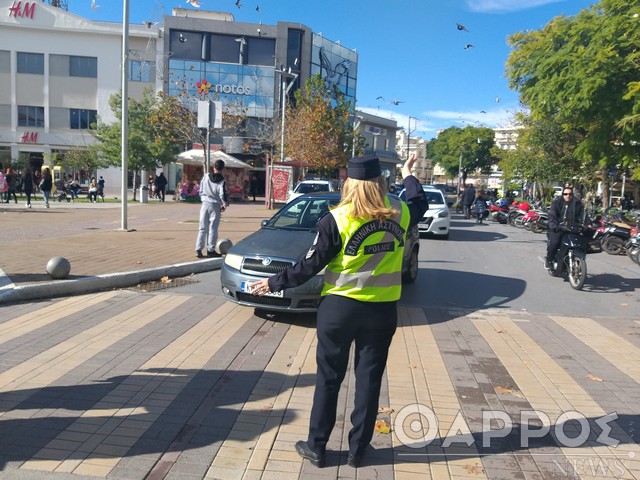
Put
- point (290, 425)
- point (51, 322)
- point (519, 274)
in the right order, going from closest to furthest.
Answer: point (290, 425) → point (51, 322) → point (519, 274)

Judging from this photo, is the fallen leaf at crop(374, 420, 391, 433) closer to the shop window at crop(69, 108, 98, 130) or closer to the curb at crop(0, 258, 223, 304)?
the curb at crop(0, 258, 223, 304)

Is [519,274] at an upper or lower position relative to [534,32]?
lower

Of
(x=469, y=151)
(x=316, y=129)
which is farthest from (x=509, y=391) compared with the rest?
(x=469, y=151)

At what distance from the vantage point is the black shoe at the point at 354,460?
3.33 m

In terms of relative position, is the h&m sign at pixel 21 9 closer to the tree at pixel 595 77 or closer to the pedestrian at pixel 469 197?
the pedestrian at pixel 469 197

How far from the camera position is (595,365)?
5.52 metres

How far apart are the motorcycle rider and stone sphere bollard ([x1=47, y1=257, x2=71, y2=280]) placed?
323 inches

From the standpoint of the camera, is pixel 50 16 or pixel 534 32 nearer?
pixel 534 32

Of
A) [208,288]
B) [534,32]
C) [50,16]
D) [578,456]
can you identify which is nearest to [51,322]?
[208,288]

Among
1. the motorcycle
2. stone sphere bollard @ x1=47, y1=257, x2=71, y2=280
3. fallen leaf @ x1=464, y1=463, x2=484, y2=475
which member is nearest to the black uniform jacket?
fallen leaf @ x1=464, y1=463, x2=484, y2=475

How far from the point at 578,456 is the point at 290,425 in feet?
6.44

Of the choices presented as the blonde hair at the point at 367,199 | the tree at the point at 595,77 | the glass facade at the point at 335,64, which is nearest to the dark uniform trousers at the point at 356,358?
the blonde hair at the point at 367,199

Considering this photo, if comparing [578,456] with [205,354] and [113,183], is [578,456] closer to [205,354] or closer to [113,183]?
[205,354]

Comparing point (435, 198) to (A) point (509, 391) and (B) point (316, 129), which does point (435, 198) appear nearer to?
(A) point (509, 391)
